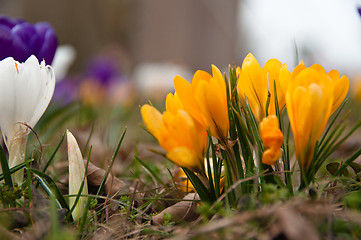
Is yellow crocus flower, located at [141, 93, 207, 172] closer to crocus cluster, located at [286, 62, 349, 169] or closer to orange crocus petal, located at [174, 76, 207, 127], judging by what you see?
orange crocus petal, located at [174, 76, 207, 127]

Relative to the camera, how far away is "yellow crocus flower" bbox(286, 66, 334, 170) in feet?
1.98

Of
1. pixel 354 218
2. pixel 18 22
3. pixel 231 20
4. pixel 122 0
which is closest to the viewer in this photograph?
pixel 354 218

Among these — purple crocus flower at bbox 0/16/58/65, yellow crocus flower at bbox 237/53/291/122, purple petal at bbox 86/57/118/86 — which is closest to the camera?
yellow crocus flower at bbox 237/53/291/122

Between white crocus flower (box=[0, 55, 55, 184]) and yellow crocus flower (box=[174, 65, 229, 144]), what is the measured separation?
291mm

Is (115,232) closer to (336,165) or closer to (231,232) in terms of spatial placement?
(231,232)

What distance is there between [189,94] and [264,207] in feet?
0.74

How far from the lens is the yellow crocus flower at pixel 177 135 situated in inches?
24.2

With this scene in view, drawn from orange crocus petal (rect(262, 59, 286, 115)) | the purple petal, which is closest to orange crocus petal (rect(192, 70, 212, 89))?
orange crocus petal (rect(262, 59, 286, 115))

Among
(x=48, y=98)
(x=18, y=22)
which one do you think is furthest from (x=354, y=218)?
(x=18, y=22)

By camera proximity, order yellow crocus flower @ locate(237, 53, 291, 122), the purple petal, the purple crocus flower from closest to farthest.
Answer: yellow crocus flower @ locate(237, 53, 291, 122) < the purple crocus flower < the purple petal

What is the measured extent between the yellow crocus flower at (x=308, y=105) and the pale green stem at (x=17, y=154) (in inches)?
20.1

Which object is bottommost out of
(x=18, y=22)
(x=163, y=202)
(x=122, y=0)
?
(x=163, y=202)

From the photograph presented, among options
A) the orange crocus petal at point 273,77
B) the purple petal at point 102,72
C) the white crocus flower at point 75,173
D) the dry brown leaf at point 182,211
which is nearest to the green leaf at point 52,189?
the white crocus flower at point 75,173

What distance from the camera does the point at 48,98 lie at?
79cm
